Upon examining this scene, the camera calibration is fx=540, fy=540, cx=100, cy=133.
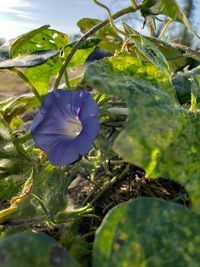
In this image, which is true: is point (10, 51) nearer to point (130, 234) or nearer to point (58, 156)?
point (58, 156)

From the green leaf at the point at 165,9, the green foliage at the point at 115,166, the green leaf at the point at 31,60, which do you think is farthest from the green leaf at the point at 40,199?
the green leaf at the point at 165,9

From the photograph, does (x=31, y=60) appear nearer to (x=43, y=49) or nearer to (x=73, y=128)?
(x=73, y=128)

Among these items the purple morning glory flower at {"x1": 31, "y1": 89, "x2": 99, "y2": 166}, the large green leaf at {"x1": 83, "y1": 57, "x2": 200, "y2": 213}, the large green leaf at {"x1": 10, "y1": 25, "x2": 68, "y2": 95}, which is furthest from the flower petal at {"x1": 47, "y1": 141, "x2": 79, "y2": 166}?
the large green leaf at {"x1": 10, "y1": 25, "x2": 68, "y2": 95}

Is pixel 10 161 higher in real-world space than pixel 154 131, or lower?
lower

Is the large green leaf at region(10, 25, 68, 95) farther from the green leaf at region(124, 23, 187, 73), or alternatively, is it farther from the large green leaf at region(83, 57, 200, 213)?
the large green leaf at region(83, 57, 200, 213)

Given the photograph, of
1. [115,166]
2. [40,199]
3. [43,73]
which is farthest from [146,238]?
[43,73]

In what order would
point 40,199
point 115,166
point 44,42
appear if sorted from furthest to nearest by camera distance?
1. point 44,42
2. point 115,166
3. point 40,199

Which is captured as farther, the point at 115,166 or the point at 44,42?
A: the point at 44,42
